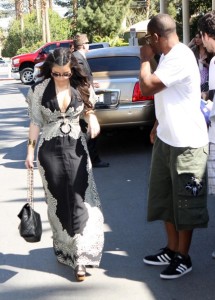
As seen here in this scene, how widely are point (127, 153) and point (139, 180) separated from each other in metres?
1.95

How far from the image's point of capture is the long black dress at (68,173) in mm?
4891

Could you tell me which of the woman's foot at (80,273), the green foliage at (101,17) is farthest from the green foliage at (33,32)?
the woman's foot at (80,273)

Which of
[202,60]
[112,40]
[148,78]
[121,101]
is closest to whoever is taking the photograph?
[148,78]

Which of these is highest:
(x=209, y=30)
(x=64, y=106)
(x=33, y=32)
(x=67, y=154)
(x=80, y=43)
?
(x=209, y=30)

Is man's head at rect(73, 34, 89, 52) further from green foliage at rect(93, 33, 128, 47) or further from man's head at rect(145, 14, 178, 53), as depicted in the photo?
green foliage at rect(93, 33, 128, 47)

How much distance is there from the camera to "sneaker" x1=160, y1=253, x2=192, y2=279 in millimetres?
4785

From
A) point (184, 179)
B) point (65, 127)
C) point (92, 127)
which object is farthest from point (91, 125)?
point (184, 179)

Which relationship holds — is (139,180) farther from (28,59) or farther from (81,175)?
(28,59)

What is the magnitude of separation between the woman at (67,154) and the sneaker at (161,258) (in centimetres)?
44

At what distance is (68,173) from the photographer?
4898mm

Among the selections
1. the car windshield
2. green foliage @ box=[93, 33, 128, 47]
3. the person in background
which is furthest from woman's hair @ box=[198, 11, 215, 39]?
green foliage @ box=[93, 33, 128, 47]

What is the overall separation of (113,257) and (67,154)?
109 centimetres

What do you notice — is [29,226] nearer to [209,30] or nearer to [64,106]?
[64,106]

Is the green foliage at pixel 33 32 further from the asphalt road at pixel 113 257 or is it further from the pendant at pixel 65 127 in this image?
the pendant at pixel 65 127
